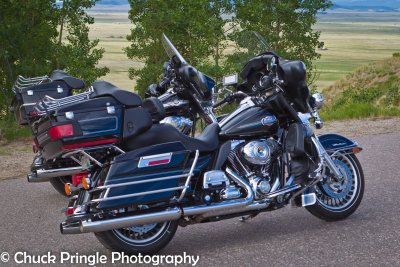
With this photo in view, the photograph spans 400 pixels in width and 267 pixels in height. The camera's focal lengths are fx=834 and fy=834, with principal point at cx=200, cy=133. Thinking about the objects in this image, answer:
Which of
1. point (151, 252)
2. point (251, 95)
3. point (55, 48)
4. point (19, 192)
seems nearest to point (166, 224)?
point (151, 252)

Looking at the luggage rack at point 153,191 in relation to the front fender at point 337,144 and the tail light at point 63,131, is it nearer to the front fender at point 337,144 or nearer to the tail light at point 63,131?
the tail light at point 63,131

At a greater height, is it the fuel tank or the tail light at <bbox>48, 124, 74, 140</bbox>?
the tail light at <bbox>48, 124, 74, 140</bbox>

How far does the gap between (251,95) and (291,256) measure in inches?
64.3

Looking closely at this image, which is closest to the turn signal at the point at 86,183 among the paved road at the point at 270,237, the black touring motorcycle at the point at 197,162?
the black touring motorcycle at the point at 197,162

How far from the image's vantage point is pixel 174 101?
8.97m

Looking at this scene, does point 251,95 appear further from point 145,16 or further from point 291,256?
point 145,16

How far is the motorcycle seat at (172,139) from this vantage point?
639 centimetres

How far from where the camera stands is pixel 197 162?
21.9 feet

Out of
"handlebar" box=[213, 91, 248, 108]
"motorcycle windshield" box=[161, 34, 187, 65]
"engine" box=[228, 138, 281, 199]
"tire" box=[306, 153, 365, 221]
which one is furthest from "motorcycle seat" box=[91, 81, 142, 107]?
"tire" box=[306, 153, 365, 221]

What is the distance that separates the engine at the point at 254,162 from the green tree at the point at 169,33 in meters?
24.8

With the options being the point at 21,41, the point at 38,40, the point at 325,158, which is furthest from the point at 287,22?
the point at 325,158

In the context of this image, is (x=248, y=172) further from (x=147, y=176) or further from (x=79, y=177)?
(x=79, y=177)

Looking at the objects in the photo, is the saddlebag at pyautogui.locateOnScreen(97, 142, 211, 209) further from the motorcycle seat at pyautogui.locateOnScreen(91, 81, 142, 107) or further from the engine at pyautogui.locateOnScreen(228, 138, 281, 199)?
the engine at pyautogui.locateOnScreen(228, 138, 281, 199)

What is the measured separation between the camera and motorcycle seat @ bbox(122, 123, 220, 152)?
6.39 metres
